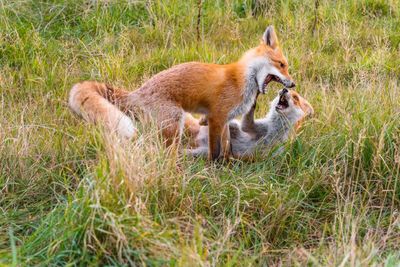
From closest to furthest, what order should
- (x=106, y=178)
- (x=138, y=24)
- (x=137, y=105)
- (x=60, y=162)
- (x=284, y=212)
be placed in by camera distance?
(x=106, y=178)
(x=284, y=212)
(x=60, y=162)
(x=137, y=105)
(x=138, y=24)

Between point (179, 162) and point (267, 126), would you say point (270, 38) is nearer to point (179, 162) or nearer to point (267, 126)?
point (267, 126)

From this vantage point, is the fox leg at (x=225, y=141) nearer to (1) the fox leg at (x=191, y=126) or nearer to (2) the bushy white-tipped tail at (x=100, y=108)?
(1) the fox leg at (x=191, y=126)

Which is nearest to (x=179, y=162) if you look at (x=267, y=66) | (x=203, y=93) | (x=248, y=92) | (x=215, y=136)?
(x=215, y=136)

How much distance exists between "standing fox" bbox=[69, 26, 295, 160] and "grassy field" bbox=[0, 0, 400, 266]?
1.10ft

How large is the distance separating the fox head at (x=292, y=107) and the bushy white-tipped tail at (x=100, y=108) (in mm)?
1445

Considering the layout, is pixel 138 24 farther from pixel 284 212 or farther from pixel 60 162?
pixel 284 212

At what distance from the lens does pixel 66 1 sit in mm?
7855

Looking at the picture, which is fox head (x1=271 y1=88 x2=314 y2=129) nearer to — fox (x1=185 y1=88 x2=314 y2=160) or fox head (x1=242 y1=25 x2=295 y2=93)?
fox (x1=185 y1=88 x2=314 y2=160)

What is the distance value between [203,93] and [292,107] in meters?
0.98

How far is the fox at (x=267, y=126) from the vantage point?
589 cm

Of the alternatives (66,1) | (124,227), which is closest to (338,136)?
(124,227)

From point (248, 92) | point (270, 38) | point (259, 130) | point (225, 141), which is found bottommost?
point (259, 130)

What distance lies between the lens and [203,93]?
547 centimetres

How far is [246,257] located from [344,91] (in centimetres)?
269
